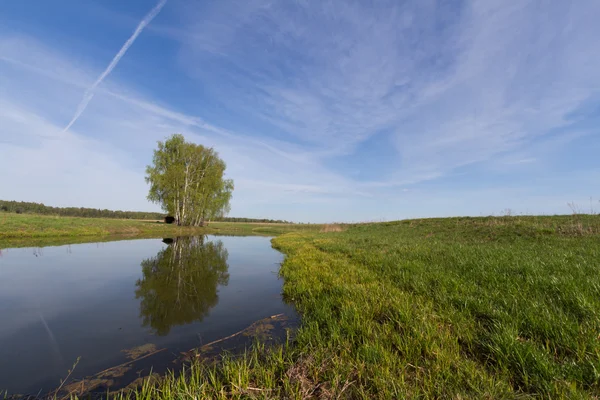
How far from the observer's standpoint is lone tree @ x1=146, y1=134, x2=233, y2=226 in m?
43.3

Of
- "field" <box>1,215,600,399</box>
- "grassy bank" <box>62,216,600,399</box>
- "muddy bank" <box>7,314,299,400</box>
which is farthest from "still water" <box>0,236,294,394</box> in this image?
"grassy bank" <box>62,216,600,399</box>

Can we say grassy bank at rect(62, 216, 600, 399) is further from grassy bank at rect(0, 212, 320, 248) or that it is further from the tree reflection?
grassy bank at rect(0, 212, 320, 248)

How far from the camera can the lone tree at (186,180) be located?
142ft

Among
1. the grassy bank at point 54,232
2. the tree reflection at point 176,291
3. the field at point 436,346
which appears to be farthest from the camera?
the grassy bank at point 54,232

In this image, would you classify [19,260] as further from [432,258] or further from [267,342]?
[432,258]

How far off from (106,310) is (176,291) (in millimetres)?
2356

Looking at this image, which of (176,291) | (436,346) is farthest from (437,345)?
(176,291)

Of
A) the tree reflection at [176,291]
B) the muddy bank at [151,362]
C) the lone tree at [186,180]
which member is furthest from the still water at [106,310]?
the lone tree at [186,180]

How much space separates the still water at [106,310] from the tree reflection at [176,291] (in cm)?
3

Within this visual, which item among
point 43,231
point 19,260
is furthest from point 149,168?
point 19,260

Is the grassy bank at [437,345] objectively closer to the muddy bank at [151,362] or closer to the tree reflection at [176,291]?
the muddy bank at [151,362]

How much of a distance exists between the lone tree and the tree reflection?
104 feet

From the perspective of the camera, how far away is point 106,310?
284 inches

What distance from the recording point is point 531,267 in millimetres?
7848
